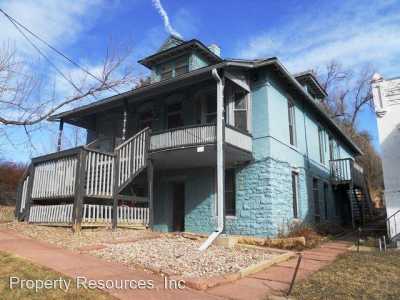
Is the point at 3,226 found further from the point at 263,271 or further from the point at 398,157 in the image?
the point at 398,157

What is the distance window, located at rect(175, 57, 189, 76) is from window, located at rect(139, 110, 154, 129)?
2.44 meters

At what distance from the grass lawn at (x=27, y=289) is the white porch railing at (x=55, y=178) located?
13.8ft

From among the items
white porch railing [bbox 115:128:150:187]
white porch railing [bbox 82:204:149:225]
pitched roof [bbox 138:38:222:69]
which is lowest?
white porch railing [bbox 82:204:149:225]

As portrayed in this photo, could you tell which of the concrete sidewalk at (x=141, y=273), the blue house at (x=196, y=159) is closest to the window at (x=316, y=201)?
the blue house at (x=196, y=159)

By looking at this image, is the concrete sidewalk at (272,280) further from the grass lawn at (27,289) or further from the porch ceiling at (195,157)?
the porch ceiling at (195,157)

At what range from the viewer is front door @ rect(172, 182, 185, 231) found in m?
14.5

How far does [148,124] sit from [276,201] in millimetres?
6666

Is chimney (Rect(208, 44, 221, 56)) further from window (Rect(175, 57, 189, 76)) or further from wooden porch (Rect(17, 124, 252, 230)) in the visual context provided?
wooden porch (Rect(17, 124, 252, 230))

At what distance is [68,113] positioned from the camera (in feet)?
52.5

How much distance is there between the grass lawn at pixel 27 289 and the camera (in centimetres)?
433

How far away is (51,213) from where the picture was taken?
34.1 ft

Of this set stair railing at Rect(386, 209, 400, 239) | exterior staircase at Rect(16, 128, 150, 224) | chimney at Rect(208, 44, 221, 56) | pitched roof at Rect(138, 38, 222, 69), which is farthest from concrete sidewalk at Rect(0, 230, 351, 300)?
chimney at Rect(208, 44, 221, 56)

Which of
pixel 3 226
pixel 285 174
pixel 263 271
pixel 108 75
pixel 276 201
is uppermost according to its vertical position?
pixel 108 75

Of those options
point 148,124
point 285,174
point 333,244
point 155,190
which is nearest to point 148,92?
point 148,124
